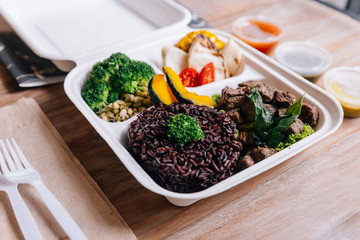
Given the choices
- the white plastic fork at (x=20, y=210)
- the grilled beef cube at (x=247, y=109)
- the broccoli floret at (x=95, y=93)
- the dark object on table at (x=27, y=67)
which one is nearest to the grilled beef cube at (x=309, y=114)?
the grilled beef cube at (x=247, y=109)

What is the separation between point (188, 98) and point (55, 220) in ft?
3.43

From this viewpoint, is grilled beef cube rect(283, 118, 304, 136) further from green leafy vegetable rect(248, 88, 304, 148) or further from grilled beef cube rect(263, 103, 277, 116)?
grilled beef cube rect(263, 103, 277, 116)

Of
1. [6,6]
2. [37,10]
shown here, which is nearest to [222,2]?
[37,10]

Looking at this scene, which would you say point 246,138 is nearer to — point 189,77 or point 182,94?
point 182,94

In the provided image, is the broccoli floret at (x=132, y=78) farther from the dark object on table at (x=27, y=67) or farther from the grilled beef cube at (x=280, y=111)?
the grilled beef cube at (x=280, y=111)

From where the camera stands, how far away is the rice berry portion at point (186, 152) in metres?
1.68

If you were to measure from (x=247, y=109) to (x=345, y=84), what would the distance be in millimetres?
1033

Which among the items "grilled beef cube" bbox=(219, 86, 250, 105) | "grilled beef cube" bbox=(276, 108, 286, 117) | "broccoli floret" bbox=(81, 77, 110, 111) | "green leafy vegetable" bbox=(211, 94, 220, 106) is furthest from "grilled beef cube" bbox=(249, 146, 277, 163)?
"broccoli floret" bbox=(81, 77, 110, 111)

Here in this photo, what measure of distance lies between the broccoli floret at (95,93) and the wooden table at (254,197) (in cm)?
18

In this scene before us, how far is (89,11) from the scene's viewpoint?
11.8 feet

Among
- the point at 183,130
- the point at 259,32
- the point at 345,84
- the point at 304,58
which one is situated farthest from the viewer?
the point at 259,32

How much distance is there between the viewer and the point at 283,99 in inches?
85.1

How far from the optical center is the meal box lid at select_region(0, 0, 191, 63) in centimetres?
313

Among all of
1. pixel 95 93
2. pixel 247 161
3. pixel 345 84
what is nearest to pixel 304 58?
pixel 345 84
